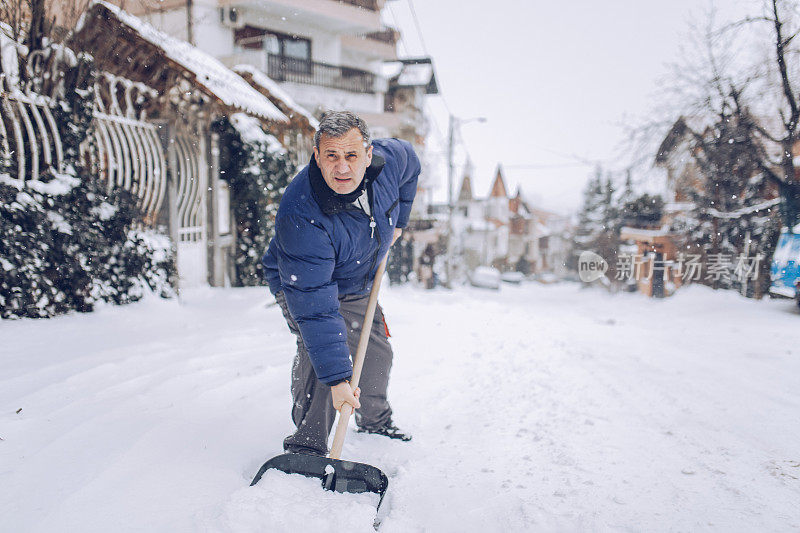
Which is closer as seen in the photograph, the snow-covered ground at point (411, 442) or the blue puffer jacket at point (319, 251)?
the snow-covered ground at point (411, 442)

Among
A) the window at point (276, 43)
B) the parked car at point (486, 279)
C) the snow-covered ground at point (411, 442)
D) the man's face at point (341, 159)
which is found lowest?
the parked car at point (486, 279)

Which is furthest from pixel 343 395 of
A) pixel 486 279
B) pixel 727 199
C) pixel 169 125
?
pixel 486 279

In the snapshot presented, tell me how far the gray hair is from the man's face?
2cm

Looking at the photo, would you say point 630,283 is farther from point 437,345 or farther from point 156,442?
point 156,442

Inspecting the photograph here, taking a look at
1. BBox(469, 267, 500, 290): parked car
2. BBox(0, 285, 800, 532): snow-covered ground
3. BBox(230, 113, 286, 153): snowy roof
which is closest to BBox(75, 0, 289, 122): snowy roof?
BBox(230, 113, 286, 153): snowy roof

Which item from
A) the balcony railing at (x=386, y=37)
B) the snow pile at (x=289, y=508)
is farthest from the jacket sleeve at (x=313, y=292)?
the balcony railing at (x=386, y=37)

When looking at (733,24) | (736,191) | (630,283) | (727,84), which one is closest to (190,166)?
(733,24)

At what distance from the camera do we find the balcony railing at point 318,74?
16750 mm

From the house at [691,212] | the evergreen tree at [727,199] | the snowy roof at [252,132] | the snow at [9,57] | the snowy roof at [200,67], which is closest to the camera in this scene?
the snow at [9,57]

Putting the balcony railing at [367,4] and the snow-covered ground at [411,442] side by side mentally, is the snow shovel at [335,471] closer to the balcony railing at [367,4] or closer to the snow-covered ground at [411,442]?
the snow-covered ground at [411,442]

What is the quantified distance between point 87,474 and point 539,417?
2.39 m

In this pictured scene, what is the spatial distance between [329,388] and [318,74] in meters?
17.7

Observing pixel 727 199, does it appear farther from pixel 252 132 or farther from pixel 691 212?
pixel 252 132

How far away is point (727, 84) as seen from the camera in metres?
10.1
